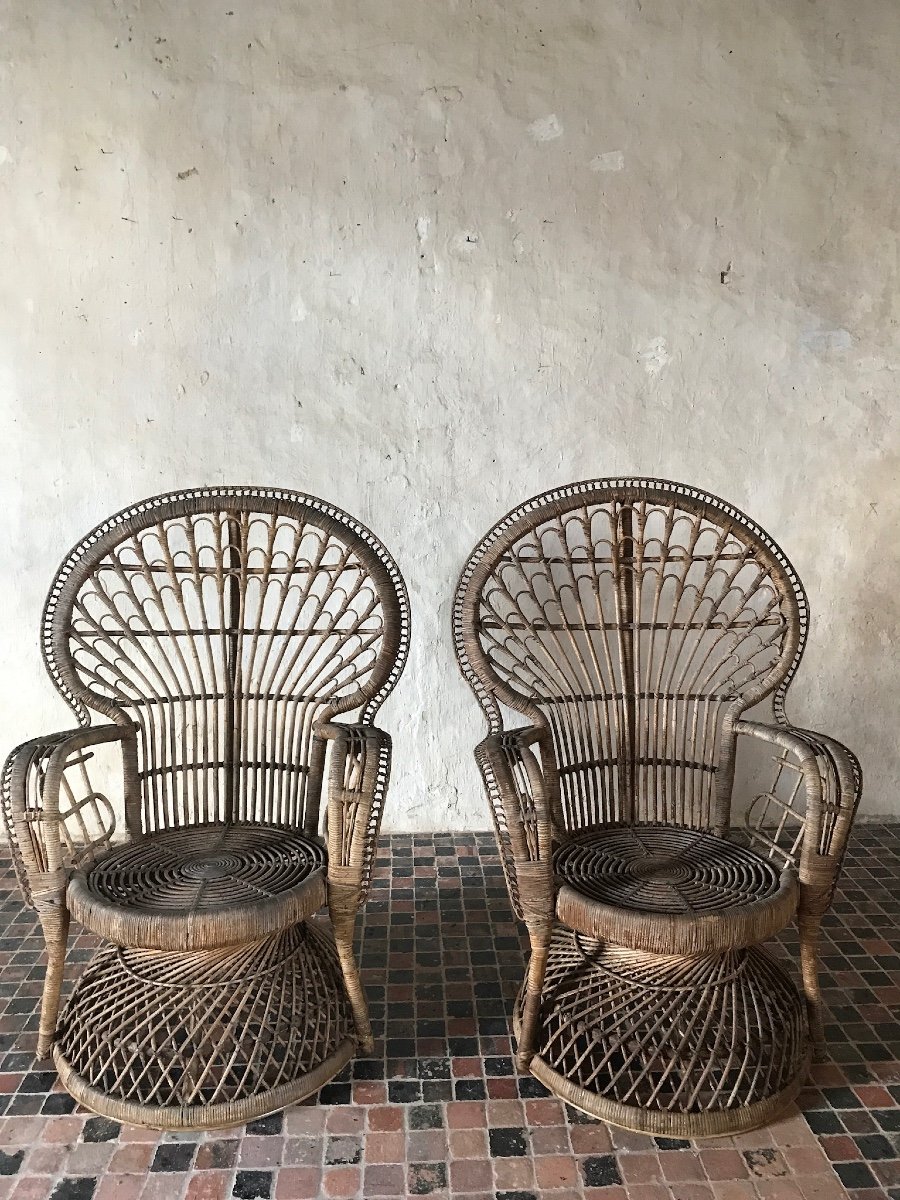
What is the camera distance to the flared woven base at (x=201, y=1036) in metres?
1.71

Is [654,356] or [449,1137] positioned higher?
[654,356]

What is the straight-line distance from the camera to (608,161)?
2.63m

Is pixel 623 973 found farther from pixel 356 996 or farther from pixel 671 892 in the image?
pixel 356 996

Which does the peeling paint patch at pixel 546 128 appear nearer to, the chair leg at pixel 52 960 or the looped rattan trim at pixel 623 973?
the looped rattan trim at pixel 623 973

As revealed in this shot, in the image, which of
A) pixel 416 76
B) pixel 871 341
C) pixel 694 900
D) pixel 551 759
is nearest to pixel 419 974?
pixel 551 759

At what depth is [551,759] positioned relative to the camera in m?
2.14

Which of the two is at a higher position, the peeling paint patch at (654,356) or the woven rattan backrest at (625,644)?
the peeling paint patch at (654,356)

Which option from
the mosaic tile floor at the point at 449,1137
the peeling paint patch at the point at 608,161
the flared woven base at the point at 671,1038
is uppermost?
the peeling paint patch at the point at 608,161

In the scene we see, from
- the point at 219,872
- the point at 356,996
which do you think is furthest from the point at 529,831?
the point at 219,872

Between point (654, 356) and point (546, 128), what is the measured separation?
0.74m

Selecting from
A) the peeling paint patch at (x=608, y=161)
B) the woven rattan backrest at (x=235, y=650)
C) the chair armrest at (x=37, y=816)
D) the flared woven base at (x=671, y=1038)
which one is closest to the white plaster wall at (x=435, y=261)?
the peeling paint patch at (x=608, y=161)

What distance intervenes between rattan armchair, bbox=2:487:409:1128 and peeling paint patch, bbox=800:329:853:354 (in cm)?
155

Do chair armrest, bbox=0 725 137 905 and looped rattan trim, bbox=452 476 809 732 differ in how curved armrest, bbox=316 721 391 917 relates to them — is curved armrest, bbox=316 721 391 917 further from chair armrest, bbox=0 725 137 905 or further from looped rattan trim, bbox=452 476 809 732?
chair armrest, bbox=0 725 137 905

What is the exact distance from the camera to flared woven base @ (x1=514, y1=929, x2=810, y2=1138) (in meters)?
1.71
